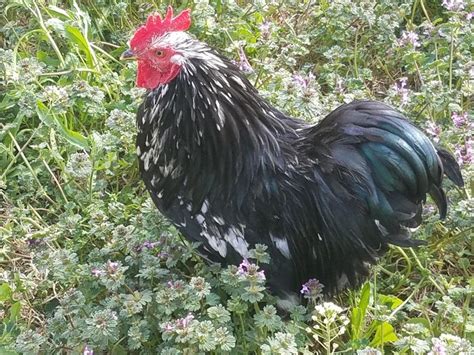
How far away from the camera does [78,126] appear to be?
3.40m

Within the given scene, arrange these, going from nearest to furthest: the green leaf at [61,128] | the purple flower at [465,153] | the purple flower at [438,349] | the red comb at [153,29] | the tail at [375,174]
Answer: the purple flower at [438,349] < the tail at [375,174] < the red comb at [153,29] < the purple flower at [465,153] < the green leaf at [61,128]

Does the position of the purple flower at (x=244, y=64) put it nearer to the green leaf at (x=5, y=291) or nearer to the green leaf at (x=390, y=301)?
the green leaf at (x=390, y=301)

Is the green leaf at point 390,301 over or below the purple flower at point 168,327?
below

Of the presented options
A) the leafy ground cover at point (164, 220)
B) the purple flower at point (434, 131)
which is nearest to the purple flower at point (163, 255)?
the leafy ground cover at point (164, 220)

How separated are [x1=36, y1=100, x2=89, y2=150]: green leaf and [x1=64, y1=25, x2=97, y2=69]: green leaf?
1.62 ft

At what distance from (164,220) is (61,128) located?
0.81 metres

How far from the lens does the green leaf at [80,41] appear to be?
11.0 ft

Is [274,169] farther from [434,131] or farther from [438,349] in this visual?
[434,131]

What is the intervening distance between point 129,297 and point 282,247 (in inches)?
23.2

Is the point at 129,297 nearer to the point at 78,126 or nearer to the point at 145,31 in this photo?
the point at 145,31

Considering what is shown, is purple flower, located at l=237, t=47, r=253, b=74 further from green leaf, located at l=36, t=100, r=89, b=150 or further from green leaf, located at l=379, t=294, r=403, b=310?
green leaf, located at l=379, t=294, r=403, b=310

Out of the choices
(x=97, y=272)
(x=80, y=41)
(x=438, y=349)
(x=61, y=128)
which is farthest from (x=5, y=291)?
(x=438, y=349)

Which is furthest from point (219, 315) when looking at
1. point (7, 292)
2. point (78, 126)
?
point (78, 126)

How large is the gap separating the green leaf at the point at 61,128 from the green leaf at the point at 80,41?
493mm
